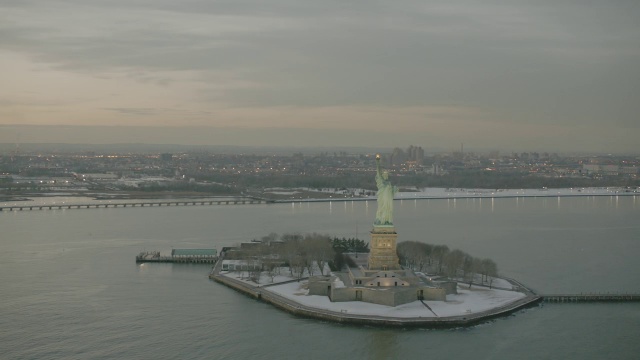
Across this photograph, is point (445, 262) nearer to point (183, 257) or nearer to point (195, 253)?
point (195, 253)

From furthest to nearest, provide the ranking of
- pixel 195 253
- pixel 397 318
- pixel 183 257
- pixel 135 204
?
pixel 135 204, pixel 195 253, pixel 183 257, pixel 397 318

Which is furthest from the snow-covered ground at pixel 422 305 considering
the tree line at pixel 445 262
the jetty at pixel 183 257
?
the jetty at pixel 183 257

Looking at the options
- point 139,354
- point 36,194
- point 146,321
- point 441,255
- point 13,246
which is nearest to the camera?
point 139,354

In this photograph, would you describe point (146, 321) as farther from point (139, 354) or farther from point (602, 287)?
point (602, 287)

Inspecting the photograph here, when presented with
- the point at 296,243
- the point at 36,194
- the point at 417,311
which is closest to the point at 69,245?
the point at 296,243

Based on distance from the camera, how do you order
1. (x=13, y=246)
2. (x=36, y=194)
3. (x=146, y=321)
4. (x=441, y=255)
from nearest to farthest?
(x=146, y=321), (x=441, y=255), (x=13, y=246), (x=36, y=194)

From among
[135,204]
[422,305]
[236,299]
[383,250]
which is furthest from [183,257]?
[135,204]

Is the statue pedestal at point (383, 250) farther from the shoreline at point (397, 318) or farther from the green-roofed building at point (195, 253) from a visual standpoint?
the green-roofed building at point (195, 253)
